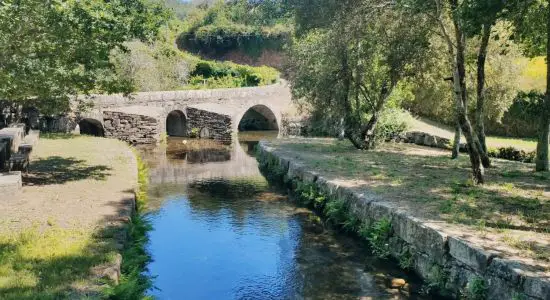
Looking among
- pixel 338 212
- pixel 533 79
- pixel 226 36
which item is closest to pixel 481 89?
pixel 338 212

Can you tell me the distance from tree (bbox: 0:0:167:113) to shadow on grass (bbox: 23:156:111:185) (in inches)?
101

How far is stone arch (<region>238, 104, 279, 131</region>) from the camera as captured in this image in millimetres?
43000

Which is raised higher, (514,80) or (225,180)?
(514,80)

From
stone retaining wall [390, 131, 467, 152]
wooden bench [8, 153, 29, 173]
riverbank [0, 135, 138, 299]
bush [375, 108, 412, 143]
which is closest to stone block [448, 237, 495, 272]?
riverbank [0, 135, 138, 299]

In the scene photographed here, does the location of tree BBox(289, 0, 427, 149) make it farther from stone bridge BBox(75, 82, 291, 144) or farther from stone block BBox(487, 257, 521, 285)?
stone bridge BBox(75, 82, 291, 144)

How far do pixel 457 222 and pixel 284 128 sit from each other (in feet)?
97.7

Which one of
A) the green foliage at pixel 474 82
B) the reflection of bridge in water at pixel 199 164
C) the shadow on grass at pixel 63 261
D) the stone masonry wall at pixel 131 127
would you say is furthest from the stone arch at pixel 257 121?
the shadow on grass at pixel 63 261

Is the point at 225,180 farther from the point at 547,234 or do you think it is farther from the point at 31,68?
the point at 547,234

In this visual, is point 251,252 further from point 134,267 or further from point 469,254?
point 469,254

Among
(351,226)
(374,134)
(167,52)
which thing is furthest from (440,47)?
(167,52)

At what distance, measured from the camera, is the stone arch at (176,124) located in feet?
123

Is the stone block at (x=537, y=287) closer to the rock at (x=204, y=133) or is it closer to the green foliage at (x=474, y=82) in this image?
the green foliage at (x=474, y=82)

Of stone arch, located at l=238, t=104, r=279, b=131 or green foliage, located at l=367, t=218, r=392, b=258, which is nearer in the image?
green foliage, located at l=367, t=218, r=392, b=258

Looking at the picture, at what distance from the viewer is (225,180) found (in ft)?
70.8
